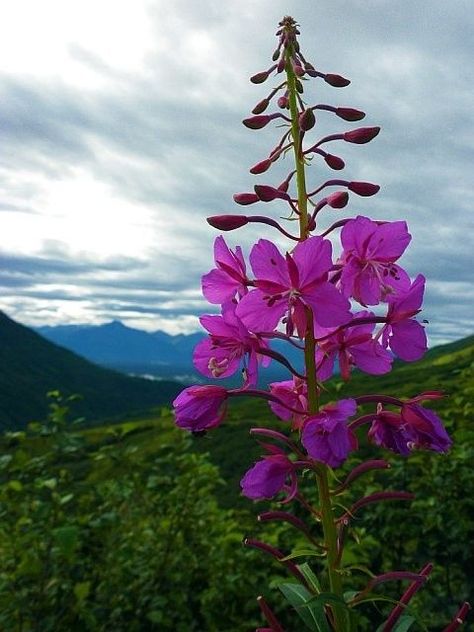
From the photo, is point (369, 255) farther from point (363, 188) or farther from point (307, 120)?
point (307, 120)

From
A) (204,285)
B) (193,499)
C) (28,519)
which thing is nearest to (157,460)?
(193,499)

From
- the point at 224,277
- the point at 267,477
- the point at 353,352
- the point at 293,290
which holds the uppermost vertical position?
the point at 224,277

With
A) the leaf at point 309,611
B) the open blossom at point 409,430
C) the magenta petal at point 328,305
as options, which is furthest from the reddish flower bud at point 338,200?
the leaf at point 309,611

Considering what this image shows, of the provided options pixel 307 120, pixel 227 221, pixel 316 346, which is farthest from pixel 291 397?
pixel 307 120

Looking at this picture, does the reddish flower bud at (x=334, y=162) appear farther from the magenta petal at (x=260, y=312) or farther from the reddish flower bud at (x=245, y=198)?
the magenta petal at (x=260, y=312)

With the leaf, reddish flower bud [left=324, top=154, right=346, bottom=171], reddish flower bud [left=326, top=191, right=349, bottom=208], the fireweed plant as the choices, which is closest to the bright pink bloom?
the fireweed plant

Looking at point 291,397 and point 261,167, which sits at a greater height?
point 261,167

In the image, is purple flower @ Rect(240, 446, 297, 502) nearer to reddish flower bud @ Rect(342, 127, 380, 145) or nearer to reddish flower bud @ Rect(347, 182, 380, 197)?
reddish flower bud @ Rect(347, 182, 380, 197)

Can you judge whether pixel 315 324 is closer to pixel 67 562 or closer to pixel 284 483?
pixel 284 483
